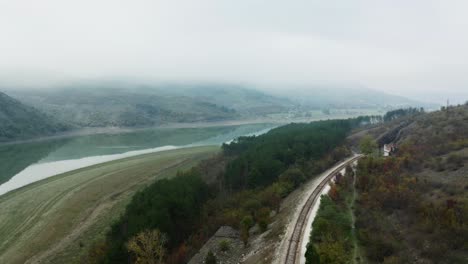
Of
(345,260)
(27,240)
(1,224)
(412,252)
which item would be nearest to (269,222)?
(345,260)

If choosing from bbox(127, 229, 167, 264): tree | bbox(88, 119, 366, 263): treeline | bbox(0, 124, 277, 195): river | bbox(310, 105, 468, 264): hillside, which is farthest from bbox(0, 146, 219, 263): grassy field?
bbox(310, 105, 468, 264): hillside

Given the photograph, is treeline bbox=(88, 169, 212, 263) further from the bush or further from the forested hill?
the forested hill

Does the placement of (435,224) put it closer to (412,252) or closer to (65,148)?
(412,252)

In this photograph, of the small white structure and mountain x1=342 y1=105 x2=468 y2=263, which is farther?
the small white structure

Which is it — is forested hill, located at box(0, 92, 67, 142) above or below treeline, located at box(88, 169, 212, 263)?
above

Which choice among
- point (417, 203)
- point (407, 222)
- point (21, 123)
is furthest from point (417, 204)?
point (21, 123)

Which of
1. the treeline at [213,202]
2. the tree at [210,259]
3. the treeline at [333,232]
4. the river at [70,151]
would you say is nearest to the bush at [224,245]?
the treeline at [213,202]

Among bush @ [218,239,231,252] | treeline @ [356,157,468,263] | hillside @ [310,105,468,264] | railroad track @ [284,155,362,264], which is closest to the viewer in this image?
treeline @ [356,157,468,263]
